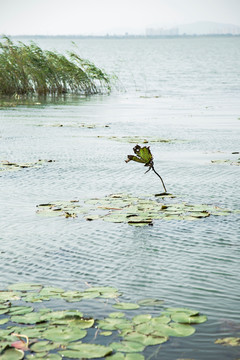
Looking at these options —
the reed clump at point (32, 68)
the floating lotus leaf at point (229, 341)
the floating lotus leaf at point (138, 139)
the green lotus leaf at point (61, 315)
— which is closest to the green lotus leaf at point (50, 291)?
the green lotus leaf at point (61, 315)

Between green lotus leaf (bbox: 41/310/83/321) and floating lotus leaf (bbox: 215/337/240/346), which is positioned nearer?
floating lotus leaf (bbox: 215/337/240/346)

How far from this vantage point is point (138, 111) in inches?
656

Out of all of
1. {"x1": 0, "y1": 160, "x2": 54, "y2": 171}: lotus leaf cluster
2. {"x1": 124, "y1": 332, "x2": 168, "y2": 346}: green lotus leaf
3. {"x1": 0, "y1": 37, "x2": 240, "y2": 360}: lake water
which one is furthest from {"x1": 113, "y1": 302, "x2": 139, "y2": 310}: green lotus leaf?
{"x1": 0, "y1": 160, "x2": 54, "y2": 171}: lotus leaf cluster

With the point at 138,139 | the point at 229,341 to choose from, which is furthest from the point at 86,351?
the point at 138,139

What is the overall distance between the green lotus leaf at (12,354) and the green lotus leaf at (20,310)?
16.0 inches

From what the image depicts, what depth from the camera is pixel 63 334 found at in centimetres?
303

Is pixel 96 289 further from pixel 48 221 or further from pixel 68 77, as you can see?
pixel 68 77

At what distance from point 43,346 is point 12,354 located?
0.49ft

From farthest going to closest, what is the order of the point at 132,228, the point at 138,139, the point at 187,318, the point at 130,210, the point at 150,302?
the point at 138,139
the point at 130,210
the point at 132,228
the point at 150,302
the point at 187,318

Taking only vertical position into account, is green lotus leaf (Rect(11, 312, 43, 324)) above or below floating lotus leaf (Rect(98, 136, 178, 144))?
below

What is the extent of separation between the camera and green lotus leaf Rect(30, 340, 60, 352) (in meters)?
2.90

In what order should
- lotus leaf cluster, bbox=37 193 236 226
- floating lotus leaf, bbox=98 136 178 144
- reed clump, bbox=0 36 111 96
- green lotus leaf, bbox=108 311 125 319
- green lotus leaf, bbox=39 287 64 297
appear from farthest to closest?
1. reed clump, bbox=0 36 111 96
2. floating lotus leaf, bbox=98 136 178 144
3. lotus leaf cluster, bbox=37 193 236 226
4. green lotus leaf, bbox=39 287 64 297
5. green lotus leaf, bbox=108 311 125 319

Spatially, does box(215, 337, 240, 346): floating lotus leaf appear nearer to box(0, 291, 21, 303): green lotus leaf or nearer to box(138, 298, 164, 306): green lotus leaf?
box(138, 298, 164, 306): green lotus leaf

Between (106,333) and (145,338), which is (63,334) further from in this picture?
(145,338)
